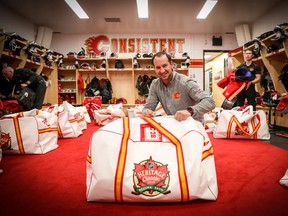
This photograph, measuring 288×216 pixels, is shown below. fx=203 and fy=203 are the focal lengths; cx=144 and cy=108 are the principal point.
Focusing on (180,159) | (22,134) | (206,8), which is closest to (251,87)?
(206,8)

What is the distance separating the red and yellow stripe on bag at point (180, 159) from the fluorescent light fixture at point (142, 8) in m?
4.55

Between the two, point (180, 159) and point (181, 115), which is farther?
point (181, 115)

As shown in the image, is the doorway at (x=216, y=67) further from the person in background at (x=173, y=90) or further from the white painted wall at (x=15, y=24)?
the person in background at (x=173, y=90)

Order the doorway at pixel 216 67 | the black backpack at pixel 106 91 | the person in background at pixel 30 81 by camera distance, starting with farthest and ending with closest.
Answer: the doorway at pixel 216 67 < the black backpack at pixel 106 91 < the person in background at pixel 30 81

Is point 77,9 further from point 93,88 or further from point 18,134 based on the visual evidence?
point 18,134

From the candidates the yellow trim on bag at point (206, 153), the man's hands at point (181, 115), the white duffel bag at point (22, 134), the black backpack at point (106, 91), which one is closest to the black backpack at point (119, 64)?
the black backpack at point (106, 91)

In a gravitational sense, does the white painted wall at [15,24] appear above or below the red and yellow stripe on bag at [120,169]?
above

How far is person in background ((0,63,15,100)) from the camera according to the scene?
3.59 metres

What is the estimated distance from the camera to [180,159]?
107 centimetres

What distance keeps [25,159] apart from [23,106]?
1.88m

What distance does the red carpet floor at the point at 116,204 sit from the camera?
1.06 m

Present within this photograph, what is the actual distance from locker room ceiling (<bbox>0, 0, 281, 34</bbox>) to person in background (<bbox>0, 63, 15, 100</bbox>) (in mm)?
2225

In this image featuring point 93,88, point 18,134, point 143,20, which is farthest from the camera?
point 93,88

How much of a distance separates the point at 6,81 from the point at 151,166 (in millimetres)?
3831
